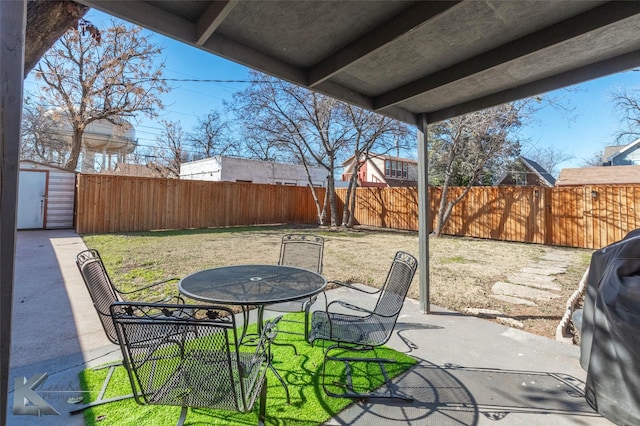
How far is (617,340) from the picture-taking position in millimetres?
1479

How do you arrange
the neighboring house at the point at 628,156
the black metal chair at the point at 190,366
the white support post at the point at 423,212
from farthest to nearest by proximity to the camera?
the neighboring house at the point at 628,156
the white support post at the point at 423,212
the black metal chair at the point at 190,366

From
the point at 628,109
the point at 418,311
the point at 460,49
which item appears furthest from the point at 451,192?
the point at 460,49

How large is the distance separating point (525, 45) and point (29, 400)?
4263 mm

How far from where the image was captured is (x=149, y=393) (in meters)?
1.46

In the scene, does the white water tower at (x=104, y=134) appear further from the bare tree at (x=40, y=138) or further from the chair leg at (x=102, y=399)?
the chair leg at (x=102, y=399)

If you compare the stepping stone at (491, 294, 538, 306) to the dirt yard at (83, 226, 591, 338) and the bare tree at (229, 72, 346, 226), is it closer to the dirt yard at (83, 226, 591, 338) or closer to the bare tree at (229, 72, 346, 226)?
the dirt yard at (83, 226, 591, 338)

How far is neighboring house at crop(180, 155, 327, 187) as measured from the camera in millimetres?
16172

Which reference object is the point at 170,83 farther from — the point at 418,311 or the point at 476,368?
the point at 476,368

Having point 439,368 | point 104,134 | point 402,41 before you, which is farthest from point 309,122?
point 439,368

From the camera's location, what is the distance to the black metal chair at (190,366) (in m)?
1.32

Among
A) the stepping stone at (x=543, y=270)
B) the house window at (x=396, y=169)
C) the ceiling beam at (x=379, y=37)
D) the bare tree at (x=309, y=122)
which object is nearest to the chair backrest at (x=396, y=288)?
the ceiling beam at (x=379, y=37)

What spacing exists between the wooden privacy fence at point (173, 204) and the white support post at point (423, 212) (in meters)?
10.4

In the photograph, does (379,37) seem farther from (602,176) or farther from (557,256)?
(602,176)

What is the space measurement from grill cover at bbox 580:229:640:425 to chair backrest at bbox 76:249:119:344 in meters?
2.80
